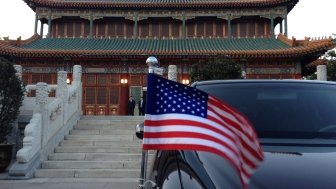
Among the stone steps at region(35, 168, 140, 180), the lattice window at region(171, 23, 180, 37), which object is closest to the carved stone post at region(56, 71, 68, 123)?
the stone steps at region(35, 168, 140, 180)

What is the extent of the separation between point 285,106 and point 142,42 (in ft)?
64.9

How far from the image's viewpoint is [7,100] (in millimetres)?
10172

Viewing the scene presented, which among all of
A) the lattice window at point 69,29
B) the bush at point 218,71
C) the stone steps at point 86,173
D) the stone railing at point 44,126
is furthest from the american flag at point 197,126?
the lattice window at point 69,29

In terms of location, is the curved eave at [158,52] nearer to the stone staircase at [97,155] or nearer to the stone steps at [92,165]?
the stone staircase at [97,155]

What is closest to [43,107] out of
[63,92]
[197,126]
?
[63,92]

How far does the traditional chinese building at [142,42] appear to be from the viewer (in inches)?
790

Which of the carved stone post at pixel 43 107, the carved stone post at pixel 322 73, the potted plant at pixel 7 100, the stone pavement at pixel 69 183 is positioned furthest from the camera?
the carved stone post at pixel 322 73

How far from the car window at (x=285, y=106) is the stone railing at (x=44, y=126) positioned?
22.6ft

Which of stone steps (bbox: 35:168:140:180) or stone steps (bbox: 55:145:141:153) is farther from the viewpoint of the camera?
stone steps (bbox: 55:145:141:153)

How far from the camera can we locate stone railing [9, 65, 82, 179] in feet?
29.6

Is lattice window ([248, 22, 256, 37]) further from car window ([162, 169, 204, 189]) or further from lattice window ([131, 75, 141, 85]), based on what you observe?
car window ([162, 169, 204, 189])

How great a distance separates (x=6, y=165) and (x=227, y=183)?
911 cm

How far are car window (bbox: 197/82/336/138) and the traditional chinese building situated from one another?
15.9 meters

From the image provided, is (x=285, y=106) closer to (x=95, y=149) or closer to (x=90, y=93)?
(x=95, y=149)
